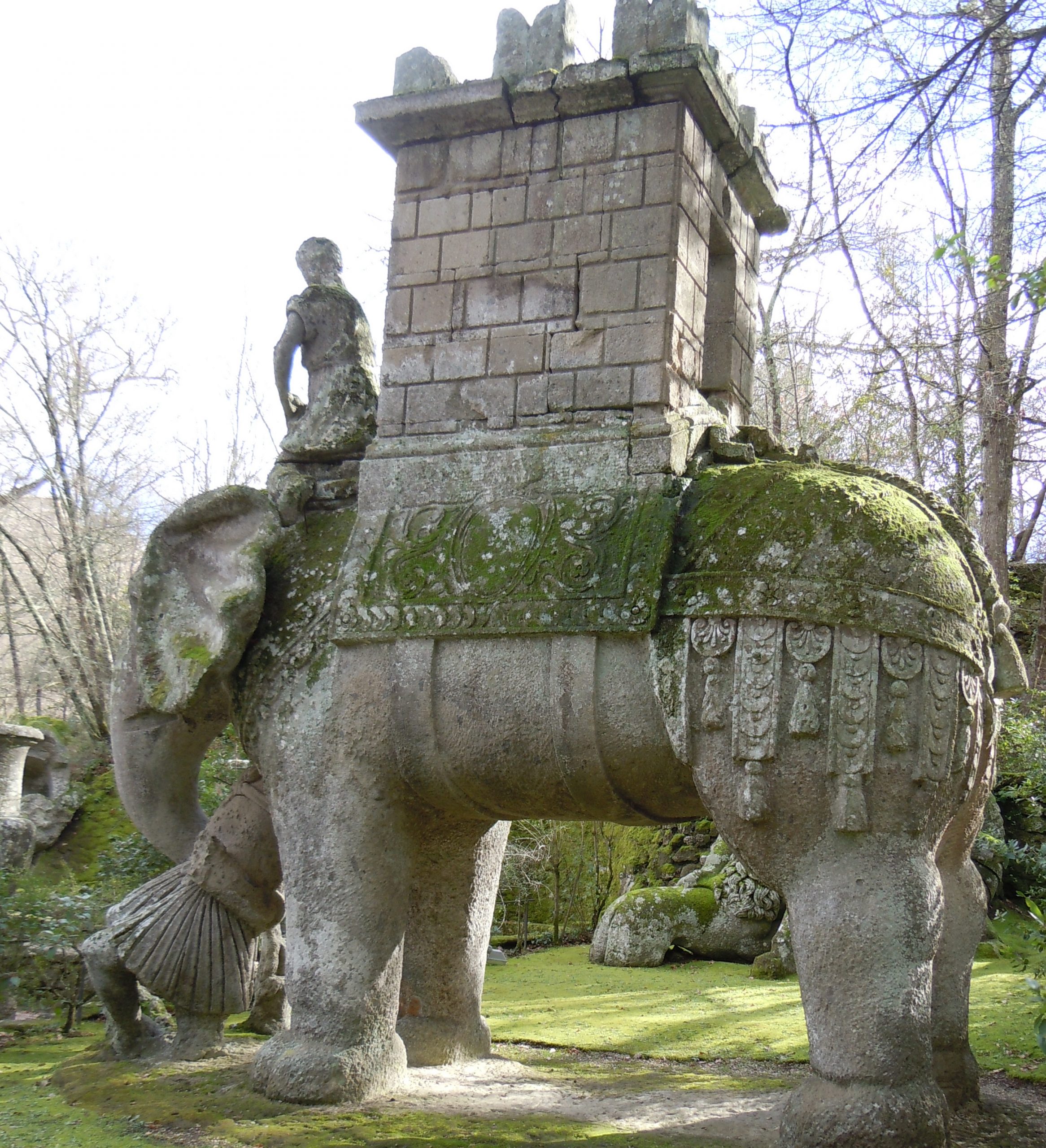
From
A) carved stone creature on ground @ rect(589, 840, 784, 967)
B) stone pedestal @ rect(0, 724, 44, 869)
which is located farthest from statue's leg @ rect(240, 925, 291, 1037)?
stone pedestal @ rect(0, 724, 44, 869)

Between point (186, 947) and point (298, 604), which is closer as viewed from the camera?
point (298, 604)

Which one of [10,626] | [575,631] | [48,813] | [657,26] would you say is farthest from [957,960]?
[10,626]

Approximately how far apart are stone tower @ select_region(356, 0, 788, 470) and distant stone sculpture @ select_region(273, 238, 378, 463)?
24cm

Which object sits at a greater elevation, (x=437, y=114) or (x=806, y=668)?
(x=437, y=114)

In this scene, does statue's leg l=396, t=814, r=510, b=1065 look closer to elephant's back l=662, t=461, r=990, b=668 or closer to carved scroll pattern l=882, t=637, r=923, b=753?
elephant's back l=662, t=461, r=990, b=668

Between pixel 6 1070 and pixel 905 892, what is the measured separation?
3680 millimetres

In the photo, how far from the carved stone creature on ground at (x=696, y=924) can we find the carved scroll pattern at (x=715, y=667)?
5.16 metres

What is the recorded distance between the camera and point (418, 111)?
4195mm

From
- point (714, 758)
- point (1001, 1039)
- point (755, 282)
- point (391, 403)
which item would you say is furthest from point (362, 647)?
point (1001, 1039)

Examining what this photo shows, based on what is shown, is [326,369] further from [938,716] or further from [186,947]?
[938,716]

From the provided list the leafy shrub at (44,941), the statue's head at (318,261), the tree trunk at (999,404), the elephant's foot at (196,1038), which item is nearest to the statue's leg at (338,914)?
the elephant's foot at (196,1038)

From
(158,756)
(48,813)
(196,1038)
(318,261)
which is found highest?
(318,261)

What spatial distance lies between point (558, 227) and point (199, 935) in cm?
293

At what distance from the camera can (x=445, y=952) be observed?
4.53 meters
